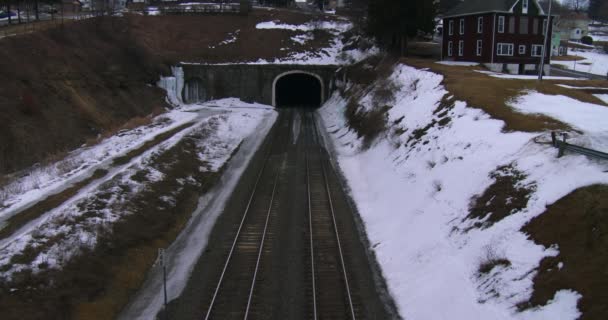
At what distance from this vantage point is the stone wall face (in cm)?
6231

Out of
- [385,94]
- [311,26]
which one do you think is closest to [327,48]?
[311,26]

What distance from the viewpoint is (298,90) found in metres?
73.3

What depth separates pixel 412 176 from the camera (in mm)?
24031

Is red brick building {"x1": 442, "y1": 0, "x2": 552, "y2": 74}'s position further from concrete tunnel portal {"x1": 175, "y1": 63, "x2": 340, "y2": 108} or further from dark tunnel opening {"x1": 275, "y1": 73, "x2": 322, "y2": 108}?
dark tunnel opening {"x1": 275, "y1": 73, "x2": 322, "y2": 108}

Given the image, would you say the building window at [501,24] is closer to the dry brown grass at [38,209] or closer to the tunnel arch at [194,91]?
the tunnel arch at [194,91]

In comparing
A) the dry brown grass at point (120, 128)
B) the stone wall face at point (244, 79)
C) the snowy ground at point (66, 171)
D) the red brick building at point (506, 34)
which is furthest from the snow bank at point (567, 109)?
the stone wall face at point (244, 79)

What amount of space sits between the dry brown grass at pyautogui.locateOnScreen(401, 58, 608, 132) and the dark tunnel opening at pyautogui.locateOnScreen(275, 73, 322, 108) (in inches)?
1274

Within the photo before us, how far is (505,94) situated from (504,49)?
25391 mm

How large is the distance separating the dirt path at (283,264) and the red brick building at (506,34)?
101ft

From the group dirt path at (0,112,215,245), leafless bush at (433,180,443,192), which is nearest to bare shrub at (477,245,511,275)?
leafless bush at (433,180,443,192)

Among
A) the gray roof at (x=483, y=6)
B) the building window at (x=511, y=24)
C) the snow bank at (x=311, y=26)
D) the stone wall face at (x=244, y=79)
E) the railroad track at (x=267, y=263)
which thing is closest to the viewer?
the railroad track at (x=267, y=263)

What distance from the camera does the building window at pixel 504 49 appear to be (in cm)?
5069

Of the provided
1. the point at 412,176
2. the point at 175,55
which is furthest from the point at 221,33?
the point at 412,176

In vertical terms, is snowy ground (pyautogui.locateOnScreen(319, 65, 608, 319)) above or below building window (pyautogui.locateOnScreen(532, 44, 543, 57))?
below
